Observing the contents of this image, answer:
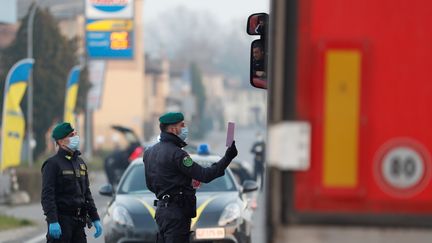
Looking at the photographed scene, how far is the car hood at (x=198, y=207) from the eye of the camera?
1259 centimetres

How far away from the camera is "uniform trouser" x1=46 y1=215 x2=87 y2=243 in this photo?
9394mm

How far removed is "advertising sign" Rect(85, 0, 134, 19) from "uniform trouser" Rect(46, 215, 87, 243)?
145 ft

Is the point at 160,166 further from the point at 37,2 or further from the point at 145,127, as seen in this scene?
the point at 145,127

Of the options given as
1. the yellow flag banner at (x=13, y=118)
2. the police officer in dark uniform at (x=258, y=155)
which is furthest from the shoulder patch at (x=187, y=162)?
the police officer in dark uniform at (x=258, y=155)

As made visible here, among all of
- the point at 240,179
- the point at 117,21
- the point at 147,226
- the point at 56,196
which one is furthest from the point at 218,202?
the point at 117,21

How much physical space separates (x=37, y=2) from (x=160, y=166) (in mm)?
35238

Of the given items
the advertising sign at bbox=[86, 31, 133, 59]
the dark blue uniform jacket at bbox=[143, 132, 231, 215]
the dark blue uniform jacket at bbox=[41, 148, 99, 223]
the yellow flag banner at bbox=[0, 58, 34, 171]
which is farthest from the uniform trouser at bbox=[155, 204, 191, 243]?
the advertising sign at bbox=[86, 31, 133, 59]

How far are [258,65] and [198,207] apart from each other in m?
6.51

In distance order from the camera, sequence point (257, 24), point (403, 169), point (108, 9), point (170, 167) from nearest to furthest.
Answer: point (403, 169) → point (257, 24) → point (170, 167) → point (108, 9)

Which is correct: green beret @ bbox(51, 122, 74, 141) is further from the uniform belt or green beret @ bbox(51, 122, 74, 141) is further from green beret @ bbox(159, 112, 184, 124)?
green beret @ bbox(159, 112, 184, 124)

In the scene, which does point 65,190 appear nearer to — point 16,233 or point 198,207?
point 198,207

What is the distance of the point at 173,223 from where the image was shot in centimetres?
907

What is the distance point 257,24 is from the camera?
6.57m

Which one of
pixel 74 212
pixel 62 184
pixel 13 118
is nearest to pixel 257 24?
pixel 62 184
